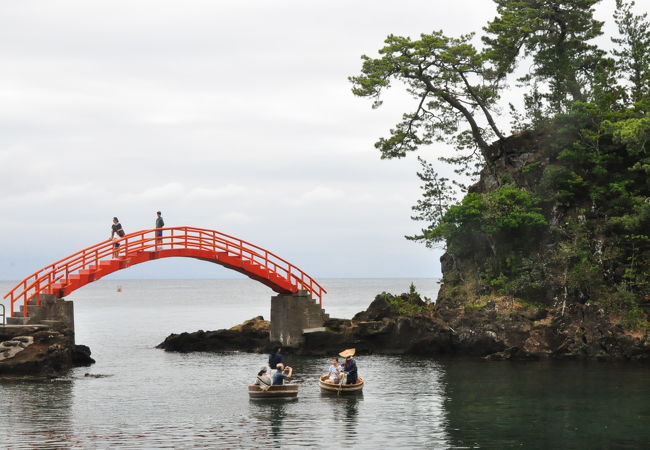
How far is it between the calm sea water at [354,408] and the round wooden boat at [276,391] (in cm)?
52

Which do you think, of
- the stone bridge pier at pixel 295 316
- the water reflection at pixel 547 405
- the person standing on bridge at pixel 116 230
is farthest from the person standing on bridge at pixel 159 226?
the water reflection at pixel 547 405

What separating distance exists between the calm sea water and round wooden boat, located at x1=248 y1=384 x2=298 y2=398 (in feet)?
1.69

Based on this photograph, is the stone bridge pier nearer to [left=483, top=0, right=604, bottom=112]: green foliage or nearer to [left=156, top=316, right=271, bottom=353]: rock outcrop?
[left=156, top=316, right=271, bottom=353]: rock outcrop

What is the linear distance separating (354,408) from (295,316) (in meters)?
20.4

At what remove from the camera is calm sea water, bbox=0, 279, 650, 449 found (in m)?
26.1

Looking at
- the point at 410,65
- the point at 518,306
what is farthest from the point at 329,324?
the point at 410,65

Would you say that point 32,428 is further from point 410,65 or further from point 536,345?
point 410,65

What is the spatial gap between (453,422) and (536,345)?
18.2 meters

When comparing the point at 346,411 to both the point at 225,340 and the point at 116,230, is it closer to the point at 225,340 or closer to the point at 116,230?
the point at 116,230

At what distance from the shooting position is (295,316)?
5181 cm

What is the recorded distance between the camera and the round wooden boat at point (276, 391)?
33.2 meters

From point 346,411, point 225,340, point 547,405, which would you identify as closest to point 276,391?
point 346,411

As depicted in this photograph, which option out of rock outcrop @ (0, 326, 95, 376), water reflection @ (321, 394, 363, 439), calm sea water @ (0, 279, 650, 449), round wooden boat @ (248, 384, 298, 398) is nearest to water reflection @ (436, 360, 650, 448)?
calm sea water @ (0, 279, 650, 449)

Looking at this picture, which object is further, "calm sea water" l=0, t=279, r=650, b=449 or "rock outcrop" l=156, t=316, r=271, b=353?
"rock outcrop" l=156, t=316, r=271, b=353
